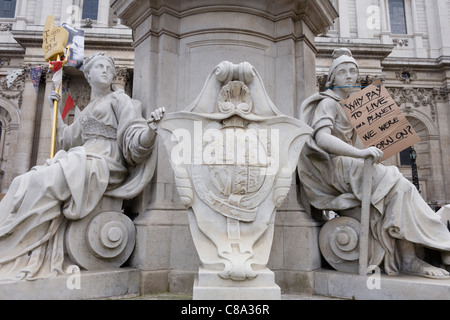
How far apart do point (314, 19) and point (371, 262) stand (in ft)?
10.6

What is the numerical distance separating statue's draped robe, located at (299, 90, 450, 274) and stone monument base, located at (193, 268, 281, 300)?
4.34ft

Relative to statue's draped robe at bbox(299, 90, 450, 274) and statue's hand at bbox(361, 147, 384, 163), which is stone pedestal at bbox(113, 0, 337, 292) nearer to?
statue's draped robe at bbox(299, 90, 450, 274)

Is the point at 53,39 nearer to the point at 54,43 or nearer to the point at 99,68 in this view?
the point at 54,43

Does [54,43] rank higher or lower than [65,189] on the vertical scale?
higher

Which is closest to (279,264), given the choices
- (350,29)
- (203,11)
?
(203,11)

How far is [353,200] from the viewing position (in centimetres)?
357

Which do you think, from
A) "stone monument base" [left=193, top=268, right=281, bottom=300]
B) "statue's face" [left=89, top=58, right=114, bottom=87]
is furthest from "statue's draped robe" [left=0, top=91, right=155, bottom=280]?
"stone monument base" [left=193, top=268, right=281, bottom=300]

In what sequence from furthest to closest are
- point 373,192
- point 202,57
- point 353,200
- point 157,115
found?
point 202,57
point 353,200
point 373,192
point 157,115

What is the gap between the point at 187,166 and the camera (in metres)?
3.02

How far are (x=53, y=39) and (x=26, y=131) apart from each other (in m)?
17.5

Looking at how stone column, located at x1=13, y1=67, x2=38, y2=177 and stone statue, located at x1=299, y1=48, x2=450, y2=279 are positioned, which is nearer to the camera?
stone statue, located at x1=299, y1=48, x2=450, y2=279

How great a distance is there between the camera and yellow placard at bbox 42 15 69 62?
6.94m

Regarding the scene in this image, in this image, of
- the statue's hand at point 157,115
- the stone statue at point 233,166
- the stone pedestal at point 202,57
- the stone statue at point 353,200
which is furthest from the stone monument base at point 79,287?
the stone statue at point 353,200

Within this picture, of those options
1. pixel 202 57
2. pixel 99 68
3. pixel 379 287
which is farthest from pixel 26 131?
pixel 379 287
